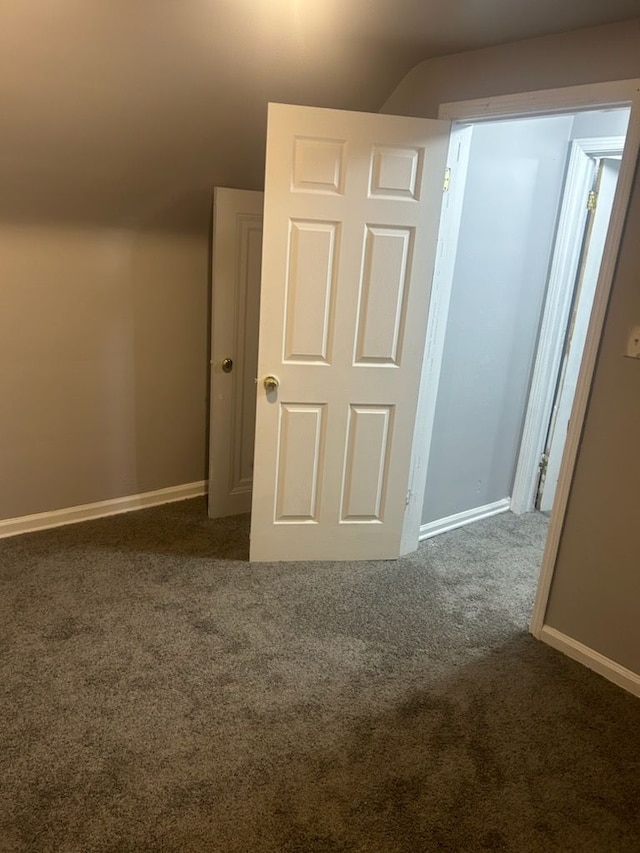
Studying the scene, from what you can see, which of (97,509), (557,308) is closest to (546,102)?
(557,308)

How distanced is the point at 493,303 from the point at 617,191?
41.5 inches

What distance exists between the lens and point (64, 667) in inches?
87.8

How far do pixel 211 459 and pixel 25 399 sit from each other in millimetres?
934

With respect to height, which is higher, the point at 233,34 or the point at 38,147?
the point at 233,34

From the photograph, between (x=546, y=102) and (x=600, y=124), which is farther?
(x=600, y=124)

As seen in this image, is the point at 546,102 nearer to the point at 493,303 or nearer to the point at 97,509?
the point at 493,303

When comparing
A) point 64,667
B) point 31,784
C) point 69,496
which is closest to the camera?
point 31,784

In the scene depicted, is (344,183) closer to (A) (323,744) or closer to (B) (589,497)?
(B) (589,497)

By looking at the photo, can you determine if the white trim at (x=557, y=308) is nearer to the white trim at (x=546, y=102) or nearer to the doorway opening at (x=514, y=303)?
the doorway opening at (x=514, y=303)

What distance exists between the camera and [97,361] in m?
3.19

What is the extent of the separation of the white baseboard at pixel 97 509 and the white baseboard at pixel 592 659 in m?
2.05

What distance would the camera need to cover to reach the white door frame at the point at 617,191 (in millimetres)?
2109

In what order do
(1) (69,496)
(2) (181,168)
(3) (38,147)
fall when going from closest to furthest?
(3) (38,147) → (2) (181,168) → (1) (69,496)

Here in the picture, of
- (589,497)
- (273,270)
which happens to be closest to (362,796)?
(589,497)
